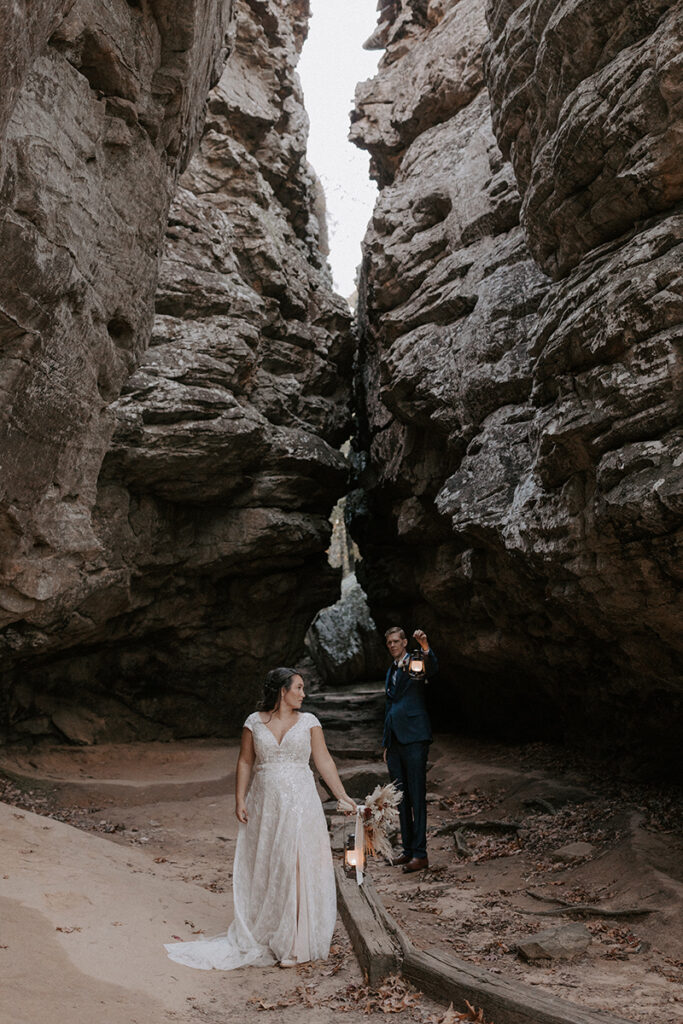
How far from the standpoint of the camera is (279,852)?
16.1 ft

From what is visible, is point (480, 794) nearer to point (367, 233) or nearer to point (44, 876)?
point (44, 876)

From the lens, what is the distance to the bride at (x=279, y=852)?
187 inches

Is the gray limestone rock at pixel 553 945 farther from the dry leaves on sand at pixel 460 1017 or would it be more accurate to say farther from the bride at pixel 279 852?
the bride at pixel 279 852

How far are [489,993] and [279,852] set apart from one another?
1743 mm

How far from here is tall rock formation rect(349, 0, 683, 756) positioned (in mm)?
6465

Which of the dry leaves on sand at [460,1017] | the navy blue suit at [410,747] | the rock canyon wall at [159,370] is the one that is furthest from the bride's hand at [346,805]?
the rock canyon wall at [159,370]

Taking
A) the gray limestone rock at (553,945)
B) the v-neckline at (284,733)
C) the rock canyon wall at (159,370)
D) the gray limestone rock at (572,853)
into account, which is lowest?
the gray limestone rock at (572,853)

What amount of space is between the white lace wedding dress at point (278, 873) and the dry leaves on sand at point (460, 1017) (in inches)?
47.3

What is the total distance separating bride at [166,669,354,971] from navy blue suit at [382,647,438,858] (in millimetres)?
2374

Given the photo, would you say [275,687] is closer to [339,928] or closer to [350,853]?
[350,853]

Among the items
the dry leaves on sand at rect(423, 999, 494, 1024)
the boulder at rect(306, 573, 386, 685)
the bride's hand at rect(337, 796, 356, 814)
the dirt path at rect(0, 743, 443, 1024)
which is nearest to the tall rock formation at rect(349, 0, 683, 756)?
the bride's hand at rect(337, 796, 356, 814)

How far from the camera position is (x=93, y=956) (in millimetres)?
4191

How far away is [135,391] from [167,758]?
7.95 metres

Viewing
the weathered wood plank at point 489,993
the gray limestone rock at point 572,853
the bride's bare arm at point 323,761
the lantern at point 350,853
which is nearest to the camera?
the weathered wood plank at point 489,993
